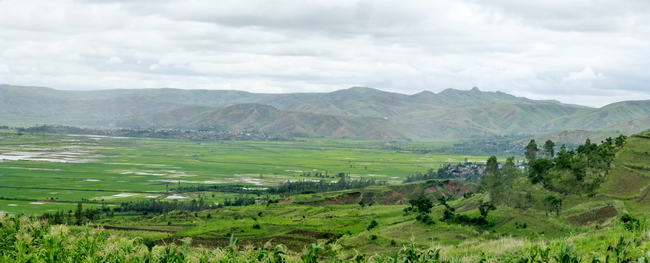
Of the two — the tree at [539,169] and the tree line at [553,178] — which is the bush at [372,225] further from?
the tree at [539,169]

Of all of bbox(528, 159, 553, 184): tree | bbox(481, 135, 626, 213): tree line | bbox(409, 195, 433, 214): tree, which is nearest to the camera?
bbox(409, 195, 433, 214): tree

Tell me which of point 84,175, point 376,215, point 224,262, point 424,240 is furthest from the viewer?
point 84,175

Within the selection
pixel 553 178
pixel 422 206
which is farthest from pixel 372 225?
pixel 553 178

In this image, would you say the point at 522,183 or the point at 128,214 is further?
the point at 128,214

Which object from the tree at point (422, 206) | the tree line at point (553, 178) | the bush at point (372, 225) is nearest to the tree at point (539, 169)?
the tree line at point (553, 178)

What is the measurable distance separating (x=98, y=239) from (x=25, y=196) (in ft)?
447

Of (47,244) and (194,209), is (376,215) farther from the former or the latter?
(47,244)

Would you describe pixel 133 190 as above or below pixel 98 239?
below

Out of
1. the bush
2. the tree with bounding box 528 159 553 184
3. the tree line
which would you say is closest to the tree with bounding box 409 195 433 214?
the bush

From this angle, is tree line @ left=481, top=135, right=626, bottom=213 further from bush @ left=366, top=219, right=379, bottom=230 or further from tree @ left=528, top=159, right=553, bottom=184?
bush @ left=366, top=219, right=379, bottom=230

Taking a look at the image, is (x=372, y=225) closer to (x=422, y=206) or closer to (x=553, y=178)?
(x=422, y=206)

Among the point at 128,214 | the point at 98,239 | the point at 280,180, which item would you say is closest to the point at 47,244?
the point at 98,239

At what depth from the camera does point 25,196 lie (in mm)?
138375

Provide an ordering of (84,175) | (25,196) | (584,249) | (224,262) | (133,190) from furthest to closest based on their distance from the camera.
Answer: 1. (84,175)
2. (133,190)
3. (25,196)
4. (584,249)
5. (224,262)
